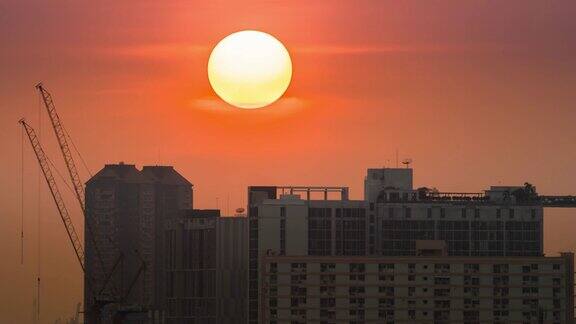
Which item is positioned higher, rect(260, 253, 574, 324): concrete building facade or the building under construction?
the building under construction

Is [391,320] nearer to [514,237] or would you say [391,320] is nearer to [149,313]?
[514,237]

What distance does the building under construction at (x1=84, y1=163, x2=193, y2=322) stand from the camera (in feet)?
556

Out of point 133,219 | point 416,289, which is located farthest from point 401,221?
point 133,219

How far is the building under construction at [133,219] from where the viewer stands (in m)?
170

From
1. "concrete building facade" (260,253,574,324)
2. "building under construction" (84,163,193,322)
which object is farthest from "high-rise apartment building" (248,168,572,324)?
"building under construction" (84,163,193,322)

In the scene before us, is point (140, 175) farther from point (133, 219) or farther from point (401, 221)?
point (401, 221)

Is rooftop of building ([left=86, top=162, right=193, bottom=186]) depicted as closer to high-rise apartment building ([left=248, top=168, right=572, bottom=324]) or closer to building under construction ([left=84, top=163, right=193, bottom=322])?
building under construction ([left=84, top=163, right=193, bottom=322])

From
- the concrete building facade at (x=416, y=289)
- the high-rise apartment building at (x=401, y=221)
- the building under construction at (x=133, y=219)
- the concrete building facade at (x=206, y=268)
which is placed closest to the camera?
the concrete building facade at (x=416, y=289)

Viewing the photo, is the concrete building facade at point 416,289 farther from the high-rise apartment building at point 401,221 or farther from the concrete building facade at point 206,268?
the concrete building facade at point 206,268

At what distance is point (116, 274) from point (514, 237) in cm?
5195

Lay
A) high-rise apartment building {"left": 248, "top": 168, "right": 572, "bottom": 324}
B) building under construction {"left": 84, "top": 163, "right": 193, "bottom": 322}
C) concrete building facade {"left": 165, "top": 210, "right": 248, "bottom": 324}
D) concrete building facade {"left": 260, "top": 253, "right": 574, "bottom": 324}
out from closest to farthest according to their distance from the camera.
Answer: concrete building facade {"left": 260, "top": 253, "right": 574, "bottom": 324}
high-rise apartment building {"left": 248, "top": 168, "right": 572, "bottom": 324}
concrete building facade {"left": 165, "top": 210, "right": 248, "bottom": 324}
building under construction {"left": 84, "top": 163, "right": 193, "bottom": 322}

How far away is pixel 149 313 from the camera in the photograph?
535 feet

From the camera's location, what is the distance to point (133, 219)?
180 m

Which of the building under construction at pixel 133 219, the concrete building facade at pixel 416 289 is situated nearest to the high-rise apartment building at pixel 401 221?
the concrete building facade at pixel 416 289
